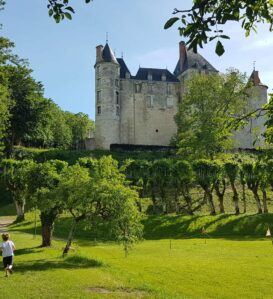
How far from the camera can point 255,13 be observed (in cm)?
631

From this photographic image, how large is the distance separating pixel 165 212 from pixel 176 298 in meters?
32.9

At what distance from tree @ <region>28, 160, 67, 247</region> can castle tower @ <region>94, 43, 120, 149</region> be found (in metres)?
48.6

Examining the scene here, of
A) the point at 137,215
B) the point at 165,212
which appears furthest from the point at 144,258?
the point at 165,212

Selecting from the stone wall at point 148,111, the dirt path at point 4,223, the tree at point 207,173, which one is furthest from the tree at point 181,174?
the stone wall at point 148,111

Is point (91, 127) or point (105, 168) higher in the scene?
point (91, 127)

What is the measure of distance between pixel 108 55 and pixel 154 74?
10.5m

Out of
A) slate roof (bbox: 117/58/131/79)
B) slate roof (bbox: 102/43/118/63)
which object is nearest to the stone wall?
slate roof (bbox: 117/58/131/79)

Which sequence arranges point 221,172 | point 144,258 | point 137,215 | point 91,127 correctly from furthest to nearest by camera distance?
point 91,127, point 221,172, point 144,258, point 137,215

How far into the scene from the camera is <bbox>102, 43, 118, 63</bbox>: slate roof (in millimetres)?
77713

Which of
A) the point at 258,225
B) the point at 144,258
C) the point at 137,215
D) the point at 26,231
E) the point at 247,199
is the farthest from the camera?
the point at 247,199

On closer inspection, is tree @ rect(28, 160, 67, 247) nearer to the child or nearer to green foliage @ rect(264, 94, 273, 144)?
the child

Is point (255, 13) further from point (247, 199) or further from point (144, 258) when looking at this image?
point (247, 199)

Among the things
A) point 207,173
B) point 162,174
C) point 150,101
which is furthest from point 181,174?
point 150,101

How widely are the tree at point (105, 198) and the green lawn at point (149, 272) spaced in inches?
63.5
